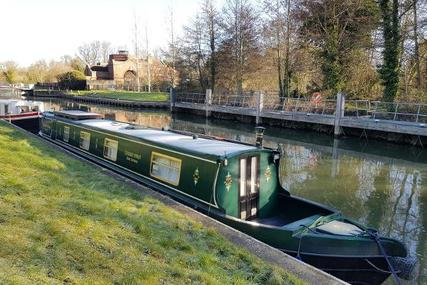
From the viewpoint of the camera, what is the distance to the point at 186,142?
8430 millimetres

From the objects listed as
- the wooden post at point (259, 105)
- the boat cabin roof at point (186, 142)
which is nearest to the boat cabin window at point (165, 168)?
the boat cabin roof at point (186, 142)

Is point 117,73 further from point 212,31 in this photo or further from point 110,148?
point 110,148

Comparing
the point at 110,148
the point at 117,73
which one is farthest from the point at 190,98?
the point at 117,73

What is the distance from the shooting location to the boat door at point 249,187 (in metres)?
7.18

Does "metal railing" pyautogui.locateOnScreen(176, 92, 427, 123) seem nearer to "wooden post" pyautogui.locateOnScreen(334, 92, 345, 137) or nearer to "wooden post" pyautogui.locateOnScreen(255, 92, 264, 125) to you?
"wooden post" pyautogui.locateOnScreen(255, 92, 264, 125)

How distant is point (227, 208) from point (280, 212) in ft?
4.73

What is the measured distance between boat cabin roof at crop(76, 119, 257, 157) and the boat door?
0.86 ft

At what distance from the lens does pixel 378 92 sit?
28.1 metres

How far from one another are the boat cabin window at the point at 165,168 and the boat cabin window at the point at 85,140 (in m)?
4.11

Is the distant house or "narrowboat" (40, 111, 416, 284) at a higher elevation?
the distant house

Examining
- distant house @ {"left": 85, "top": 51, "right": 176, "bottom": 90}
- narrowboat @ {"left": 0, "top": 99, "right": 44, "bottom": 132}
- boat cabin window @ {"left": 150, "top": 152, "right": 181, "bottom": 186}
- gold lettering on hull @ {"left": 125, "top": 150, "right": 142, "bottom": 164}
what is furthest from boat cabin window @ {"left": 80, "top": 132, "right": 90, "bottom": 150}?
distant house @ {"left": 85, "top": 51, "right": 176, "bottom": 90}

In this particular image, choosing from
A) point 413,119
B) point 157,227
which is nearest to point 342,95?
Result: point 413,119

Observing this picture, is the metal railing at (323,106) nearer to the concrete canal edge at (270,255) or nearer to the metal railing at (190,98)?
the metal railing at (190,98)

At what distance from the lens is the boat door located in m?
7.18
